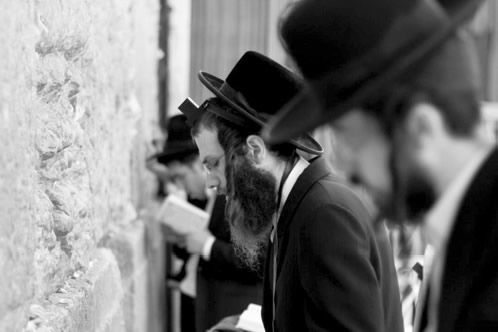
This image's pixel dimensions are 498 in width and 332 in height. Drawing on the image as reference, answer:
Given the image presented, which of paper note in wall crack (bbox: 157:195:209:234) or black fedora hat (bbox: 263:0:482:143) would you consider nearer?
black fedora hat (bbox: 263:0:482:143)

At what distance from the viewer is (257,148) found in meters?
2.27

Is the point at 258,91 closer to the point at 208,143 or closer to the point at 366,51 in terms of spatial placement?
the point at 208,143

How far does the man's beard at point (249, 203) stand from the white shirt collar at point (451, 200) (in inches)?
42.7

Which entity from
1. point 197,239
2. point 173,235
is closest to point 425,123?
point 197,239

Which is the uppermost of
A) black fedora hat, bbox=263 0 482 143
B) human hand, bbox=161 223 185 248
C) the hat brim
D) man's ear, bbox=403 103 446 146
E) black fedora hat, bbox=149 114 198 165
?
black fedora hat, bbox=263 0 482 143

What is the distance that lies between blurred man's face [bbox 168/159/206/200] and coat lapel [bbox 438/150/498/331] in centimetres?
356

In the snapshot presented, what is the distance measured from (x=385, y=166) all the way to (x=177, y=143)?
11.8 feet

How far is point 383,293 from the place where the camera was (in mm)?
2100

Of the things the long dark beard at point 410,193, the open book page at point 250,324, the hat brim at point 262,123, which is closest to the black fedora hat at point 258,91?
the hat brim at point 262,123

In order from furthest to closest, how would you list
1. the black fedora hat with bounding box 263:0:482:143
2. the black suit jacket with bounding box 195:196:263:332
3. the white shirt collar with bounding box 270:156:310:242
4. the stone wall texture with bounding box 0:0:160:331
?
the black suit jacket with bounding box 195:196:263:332
the white shirt collar with bounding box 270:156:310:242
the stone wall texture with bounding box 0:0:160:331
the black fedora hat with bounding box 263:0:482:143

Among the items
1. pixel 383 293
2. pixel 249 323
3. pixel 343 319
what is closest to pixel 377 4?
pixel 343 319

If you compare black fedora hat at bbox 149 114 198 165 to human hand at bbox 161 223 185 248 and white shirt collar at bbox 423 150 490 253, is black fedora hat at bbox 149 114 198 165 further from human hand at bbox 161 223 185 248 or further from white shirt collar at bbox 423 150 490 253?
white shirt collar at bbox 423 150 490 253

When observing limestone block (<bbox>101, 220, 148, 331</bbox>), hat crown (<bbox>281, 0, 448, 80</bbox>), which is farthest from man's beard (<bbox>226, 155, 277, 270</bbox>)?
hat crown (<bbox>281, 0, 448, 80</bbox>)

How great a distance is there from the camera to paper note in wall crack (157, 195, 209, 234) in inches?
162
